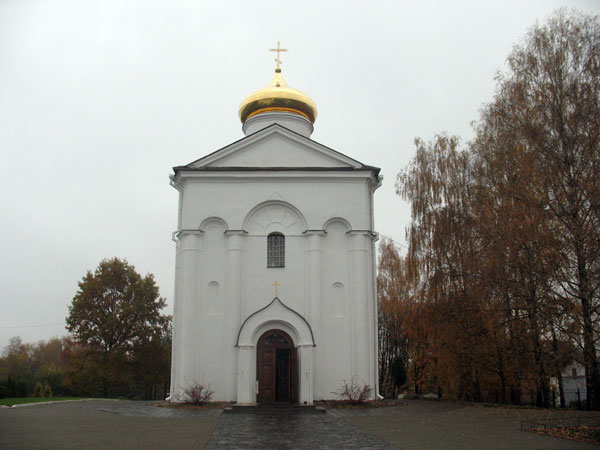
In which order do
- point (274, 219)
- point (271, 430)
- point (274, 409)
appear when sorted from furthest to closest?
point (274, 219) < point (274, 409) < point (271, 430)

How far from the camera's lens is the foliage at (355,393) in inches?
668

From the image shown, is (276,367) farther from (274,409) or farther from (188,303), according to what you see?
(188,303)

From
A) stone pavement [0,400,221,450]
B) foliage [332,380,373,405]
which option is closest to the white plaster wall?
foliage [332,380,373,405]

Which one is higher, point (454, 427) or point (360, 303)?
point (360, 303)

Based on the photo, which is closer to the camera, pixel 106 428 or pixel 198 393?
pixel 106 428

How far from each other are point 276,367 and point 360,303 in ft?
11.6

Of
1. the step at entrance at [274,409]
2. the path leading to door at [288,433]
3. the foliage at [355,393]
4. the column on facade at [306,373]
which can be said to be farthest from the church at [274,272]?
the path leading to door at [288,433]

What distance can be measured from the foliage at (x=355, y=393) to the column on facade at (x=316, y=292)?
0.70 metres

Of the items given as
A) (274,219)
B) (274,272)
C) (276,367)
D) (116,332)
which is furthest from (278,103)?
(116,332)

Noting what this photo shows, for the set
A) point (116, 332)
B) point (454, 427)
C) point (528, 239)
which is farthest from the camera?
point (116, 332)

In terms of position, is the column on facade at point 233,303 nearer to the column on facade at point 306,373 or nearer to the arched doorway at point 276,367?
the arched doorway at point 276,367

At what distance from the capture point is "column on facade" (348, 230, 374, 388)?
699 inches

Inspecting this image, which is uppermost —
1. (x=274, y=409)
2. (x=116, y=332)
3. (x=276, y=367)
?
(x=116, y=332)

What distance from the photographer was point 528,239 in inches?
589
